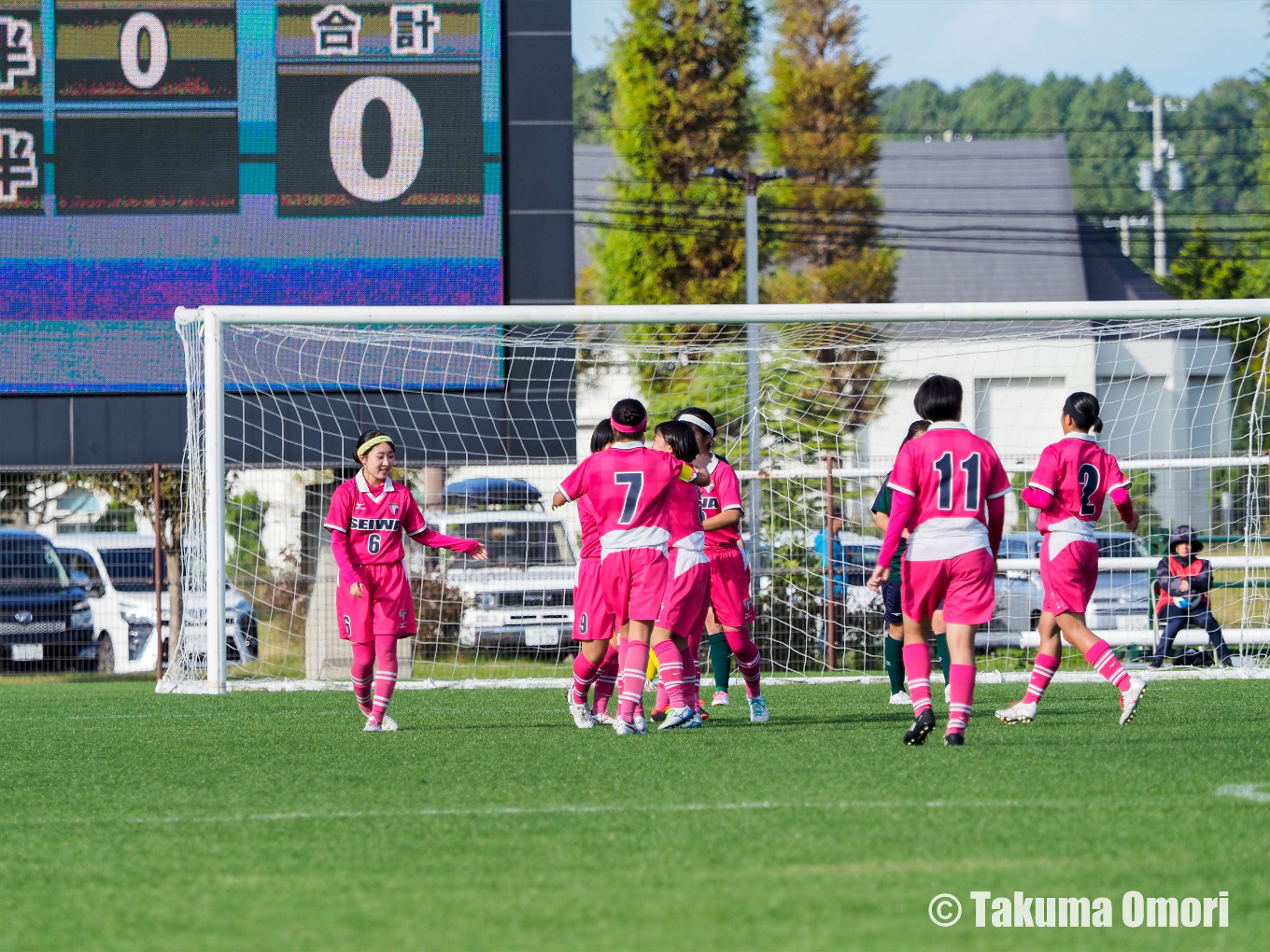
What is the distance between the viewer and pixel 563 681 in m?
11.9

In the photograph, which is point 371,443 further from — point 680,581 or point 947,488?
point 947,488

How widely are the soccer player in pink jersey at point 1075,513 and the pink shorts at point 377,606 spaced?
3.24 metres

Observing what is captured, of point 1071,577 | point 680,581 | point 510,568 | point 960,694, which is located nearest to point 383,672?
point 680,581

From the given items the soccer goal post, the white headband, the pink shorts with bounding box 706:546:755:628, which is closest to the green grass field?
the pink shorts with bounding box 706:546:755:628

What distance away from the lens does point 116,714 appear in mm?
9445

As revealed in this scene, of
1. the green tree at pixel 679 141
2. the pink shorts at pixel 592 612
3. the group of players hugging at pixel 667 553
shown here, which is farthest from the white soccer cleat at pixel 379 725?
the green tree at pixel 679 141

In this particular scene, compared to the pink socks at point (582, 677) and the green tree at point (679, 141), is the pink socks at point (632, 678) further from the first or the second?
the green tree at point (679, 141)

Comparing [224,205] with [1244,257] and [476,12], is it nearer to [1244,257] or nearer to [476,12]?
[476,12]

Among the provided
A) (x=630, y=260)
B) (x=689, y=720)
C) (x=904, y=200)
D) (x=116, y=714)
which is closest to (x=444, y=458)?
(x=116, y=714)

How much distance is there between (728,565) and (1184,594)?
6314mm

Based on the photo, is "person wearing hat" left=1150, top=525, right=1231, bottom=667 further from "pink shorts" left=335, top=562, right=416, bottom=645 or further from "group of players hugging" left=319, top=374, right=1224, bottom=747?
"pink shorts" left=335, top=562, right=416, bottom=645

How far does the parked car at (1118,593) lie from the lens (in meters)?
14.3

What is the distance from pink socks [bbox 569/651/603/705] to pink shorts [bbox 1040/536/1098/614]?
233 cm

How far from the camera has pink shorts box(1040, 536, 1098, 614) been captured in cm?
760
